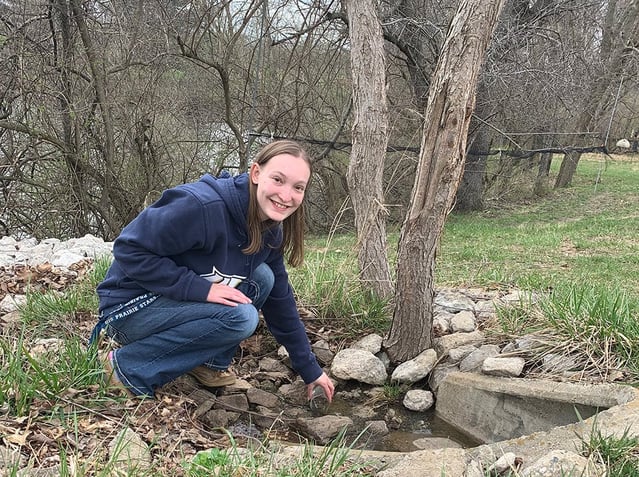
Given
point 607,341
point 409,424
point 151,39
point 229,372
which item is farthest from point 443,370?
point 151,39

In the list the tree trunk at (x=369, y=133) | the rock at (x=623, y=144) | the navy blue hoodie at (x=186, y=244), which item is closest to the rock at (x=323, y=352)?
the tree trunk at (x=369, y=133)

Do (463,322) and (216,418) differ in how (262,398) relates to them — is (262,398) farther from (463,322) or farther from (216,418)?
(463,322)

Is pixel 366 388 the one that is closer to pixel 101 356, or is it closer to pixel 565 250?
pixel 101 356

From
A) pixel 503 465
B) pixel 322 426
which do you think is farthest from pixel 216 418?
pixel 503 465

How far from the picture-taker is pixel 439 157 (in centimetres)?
316

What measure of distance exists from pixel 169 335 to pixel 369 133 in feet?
6.81

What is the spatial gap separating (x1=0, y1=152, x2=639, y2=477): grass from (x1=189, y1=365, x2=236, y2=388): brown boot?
0.40 meters

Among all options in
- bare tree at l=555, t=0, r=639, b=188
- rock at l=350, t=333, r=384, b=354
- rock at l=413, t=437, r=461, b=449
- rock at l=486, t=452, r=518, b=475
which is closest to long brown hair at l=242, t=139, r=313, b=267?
rock at l=350, t=333, r=384, b=354

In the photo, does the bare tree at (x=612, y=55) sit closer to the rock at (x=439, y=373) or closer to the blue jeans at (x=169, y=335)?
the rock at (x=439, y=373)

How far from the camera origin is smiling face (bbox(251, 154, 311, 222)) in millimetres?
2670

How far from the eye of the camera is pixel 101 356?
2.86 metres

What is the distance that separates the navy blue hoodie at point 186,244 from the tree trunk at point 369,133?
1345 mm

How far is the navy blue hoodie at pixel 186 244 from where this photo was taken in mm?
2535

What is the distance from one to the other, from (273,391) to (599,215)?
32.9 ft
